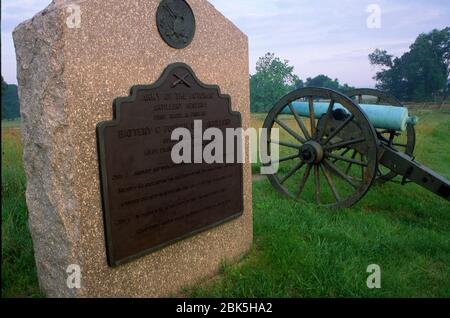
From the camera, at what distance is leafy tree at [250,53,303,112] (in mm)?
36625

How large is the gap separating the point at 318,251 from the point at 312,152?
181 centimetres

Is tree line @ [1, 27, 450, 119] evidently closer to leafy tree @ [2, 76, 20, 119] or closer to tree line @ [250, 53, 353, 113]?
tree line @ [250, 53, 353, 113]

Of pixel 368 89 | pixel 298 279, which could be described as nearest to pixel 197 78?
pixel 298 279

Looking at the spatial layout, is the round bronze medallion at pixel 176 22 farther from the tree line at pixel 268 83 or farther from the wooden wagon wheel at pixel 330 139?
the tree line at pixel 268 83

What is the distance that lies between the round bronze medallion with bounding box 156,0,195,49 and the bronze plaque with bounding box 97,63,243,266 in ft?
0.61

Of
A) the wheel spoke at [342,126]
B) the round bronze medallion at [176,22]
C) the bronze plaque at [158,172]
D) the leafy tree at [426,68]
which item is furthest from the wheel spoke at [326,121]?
the leafy tree at [426,68]

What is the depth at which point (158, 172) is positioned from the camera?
2.42 m

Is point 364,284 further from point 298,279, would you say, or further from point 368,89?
point 368,89

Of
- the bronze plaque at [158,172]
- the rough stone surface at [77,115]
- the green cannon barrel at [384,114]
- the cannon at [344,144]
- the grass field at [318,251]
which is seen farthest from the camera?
the green cannon barrel at [384,114]

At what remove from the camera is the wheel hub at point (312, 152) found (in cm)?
471

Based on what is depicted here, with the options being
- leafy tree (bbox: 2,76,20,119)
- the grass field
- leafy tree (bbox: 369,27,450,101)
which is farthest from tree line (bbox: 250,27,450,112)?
the grass field

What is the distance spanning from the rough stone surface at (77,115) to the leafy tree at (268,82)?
3423 cm

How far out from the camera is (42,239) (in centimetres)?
225
